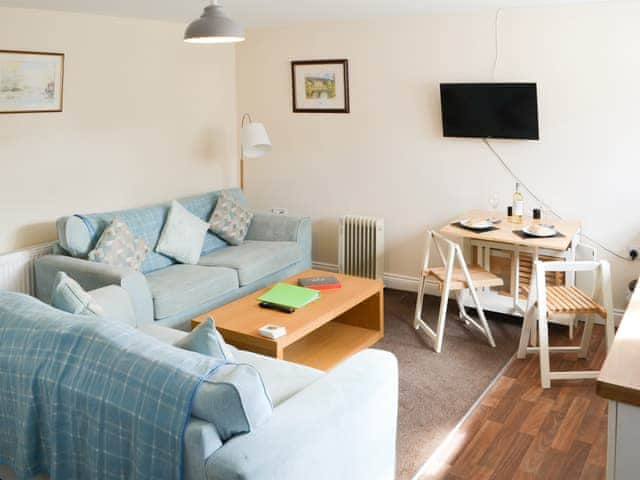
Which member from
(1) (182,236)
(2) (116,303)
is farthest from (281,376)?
(1) (182,236)

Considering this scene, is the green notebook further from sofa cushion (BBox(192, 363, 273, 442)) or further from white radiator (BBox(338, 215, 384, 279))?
sofa cushion (BBox(192, 363, 273, 442))

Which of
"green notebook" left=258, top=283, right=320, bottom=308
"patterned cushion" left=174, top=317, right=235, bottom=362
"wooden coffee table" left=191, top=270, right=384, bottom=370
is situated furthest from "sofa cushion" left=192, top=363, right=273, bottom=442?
"green notebook" left=258, top=283, right=320, bottom=308

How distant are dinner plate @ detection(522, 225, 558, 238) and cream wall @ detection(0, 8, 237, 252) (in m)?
3.03

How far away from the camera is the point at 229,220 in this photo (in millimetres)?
5488

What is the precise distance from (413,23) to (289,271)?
2.21 m

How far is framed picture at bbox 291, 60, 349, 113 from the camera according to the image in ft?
18.9

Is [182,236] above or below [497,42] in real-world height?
below

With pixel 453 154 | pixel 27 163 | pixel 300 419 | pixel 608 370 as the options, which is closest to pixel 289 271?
pixel 453 154

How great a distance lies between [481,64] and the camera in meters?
5.07

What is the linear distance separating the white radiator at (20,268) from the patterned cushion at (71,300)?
1.57m

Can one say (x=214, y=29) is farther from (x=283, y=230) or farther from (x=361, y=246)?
(x=361, y=246)

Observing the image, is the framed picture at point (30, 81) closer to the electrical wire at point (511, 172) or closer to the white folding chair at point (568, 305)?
the electrical wire at point (511, 172)

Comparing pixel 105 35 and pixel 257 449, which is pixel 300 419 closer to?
pixel 257 449

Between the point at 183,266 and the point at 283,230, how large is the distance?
0.99 meters
